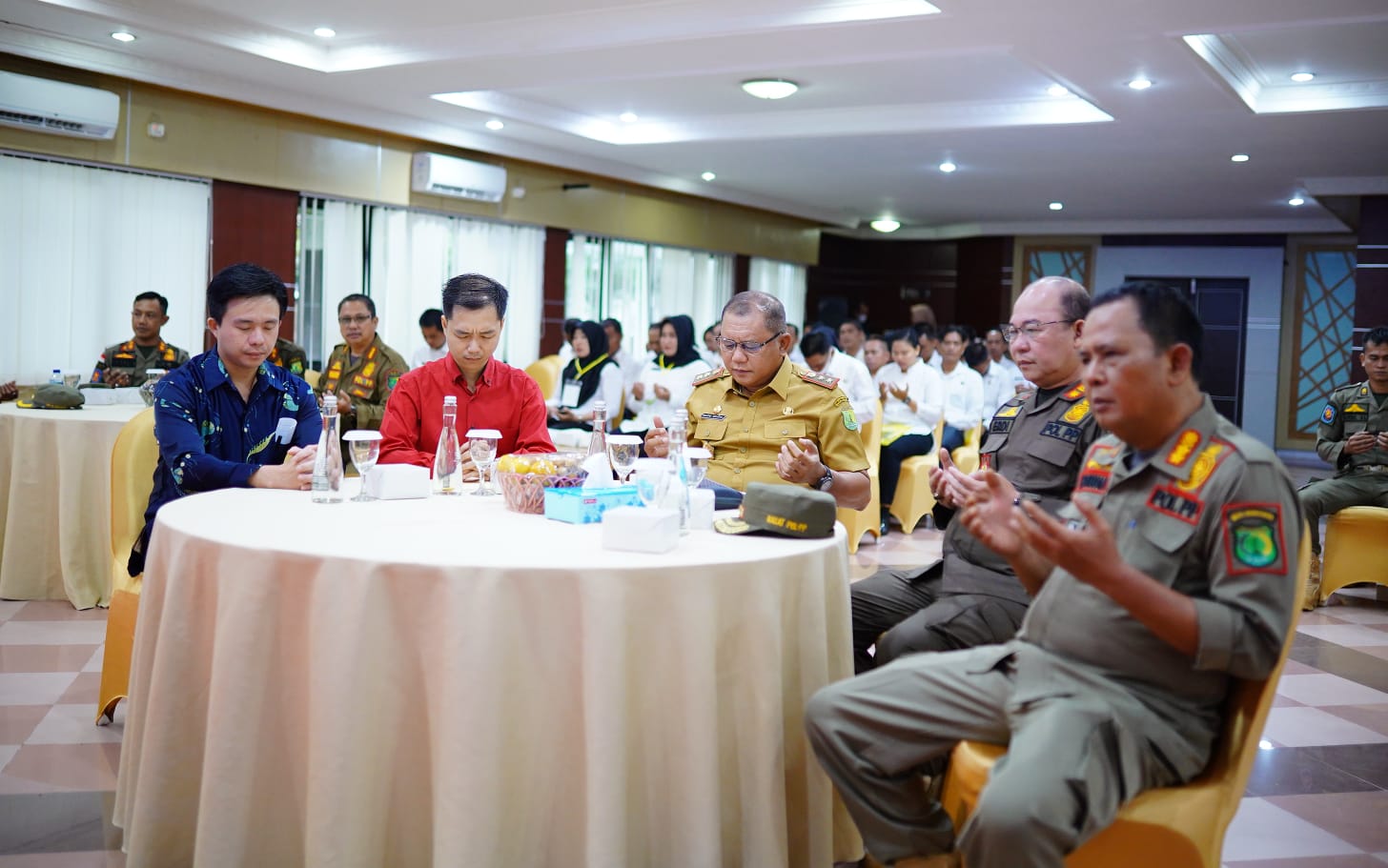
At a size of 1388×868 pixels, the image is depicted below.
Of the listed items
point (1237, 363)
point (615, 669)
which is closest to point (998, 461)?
point (615, 669)

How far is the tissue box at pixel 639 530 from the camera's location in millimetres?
2117

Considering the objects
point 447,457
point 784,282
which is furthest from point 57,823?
point 784,282

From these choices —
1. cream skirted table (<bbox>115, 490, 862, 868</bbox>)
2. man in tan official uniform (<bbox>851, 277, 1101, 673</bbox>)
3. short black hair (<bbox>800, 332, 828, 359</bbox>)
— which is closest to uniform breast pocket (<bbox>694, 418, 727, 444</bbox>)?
man in tan official uniform (<bbox>851, 277, 1101, 673</bbox>)

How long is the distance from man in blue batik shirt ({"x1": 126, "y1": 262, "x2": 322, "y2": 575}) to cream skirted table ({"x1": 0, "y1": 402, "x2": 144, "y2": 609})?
6.02ft

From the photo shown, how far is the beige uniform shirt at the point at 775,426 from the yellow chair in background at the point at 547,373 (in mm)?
5274

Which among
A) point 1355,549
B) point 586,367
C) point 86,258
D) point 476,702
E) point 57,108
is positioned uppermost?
point 57,108

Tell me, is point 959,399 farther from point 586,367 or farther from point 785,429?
point 785,429

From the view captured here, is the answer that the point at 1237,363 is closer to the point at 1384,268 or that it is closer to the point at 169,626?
the point at 1384,268

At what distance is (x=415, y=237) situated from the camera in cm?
966

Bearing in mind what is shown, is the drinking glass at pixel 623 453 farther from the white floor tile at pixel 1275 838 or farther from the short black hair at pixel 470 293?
the white floor tile at pixel 1275 838

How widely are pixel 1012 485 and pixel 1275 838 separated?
3.71 ft

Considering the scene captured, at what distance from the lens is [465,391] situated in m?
3.47

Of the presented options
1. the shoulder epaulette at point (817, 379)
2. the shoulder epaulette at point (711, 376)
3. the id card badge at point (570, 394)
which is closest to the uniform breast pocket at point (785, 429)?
the shoulder epaulette at point (817, 379)

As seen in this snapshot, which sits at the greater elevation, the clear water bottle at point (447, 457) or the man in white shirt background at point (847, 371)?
the man in white shirt background at point (847, 371)
